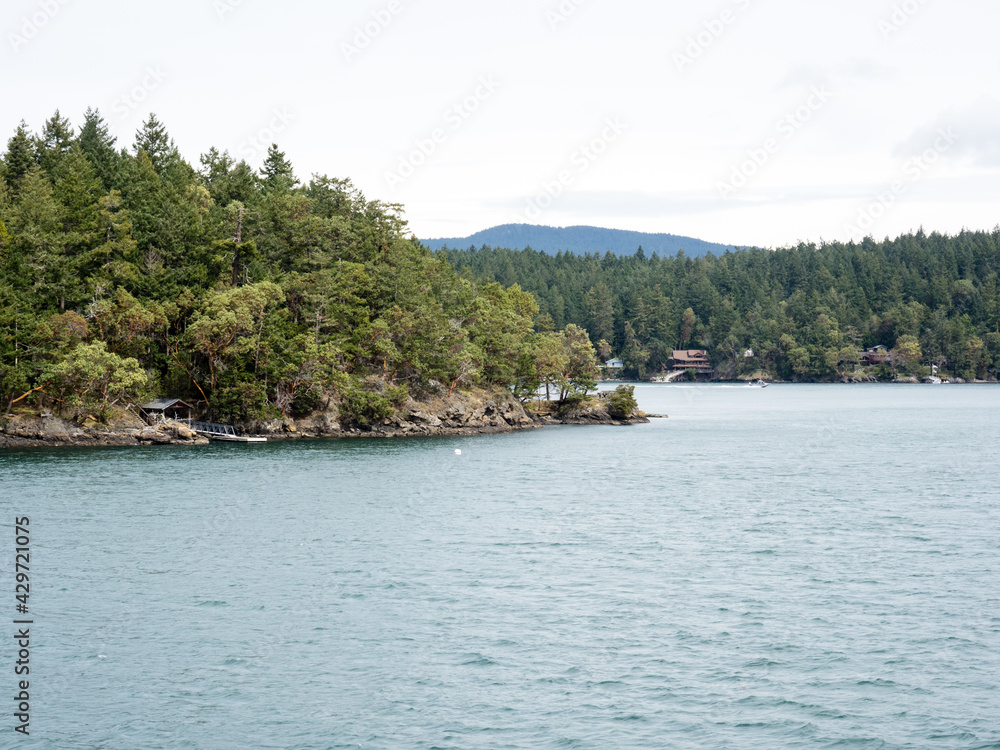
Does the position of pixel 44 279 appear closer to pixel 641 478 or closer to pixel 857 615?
pixel 641 478

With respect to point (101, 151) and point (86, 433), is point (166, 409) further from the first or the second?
point (101, 151)

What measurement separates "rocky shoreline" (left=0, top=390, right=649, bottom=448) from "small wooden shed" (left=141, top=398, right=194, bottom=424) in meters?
1.69

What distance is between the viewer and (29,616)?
29219 millimetres

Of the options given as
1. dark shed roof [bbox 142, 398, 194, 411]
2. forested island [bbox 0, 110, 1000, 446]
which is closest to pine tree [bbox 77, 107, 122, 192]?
forested island [bbox 0, 110, 1000, 446]

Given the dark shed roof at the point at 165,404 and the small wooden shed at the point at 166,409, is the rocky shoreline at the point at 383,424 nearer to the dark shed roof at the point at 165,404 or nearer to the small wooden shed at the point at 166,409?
the small wooden shed at the point at 166,409

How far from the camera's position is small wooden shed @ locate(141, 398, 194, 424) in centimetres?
7850

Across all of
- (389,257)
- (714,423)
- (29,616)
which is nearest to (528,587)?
(29,616)

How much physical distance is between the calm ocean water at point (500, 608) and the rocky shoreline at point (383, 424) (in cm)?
1114

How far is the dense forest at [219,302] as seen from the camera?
74312mm

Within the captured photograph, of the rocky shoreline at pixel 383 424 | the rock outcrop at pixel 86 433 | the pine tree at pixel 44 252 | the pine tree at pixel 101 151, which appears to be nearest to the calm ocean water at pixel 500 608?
the rock outcrop at pixel 86 433

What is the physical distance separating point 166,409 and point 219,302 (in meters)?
11.7

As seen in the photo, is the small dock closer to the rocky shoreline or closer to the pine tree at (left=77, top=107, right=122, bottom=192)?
the rocky shoreline

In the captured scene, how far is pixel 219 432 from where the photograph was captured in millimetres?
81125

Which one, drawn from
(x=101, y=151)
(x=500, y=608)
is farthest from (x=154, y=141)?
(x=500, y=608)
